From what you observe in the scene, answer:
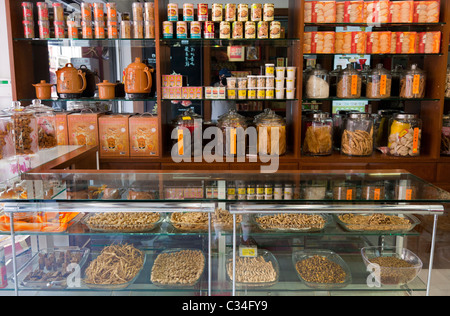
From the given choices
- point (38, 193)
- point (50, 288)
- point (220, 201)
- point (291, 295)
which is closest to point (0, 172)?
point (38, 193)

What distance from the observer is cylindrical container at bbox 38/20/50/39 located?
3.20 meters

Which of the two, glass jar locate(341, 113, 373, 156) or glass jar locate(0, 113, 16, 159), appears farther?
glass jar locate(341, 113, 373, 156)

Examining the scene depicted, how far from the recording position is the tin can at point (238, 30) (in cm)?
315

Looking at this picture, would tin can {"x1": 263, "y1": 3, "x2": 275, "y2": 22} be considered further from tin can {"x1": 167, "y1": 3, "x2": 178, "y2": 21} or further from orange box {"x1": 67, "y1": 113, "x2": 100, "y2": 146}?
orange box {"x1": 67, "y1": 113, "x2": 100, "y2": 146}

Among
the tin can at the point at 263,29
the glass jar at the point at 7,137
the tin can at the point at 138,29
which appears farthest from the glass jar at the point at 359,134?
the glass jar at the point at 7,137

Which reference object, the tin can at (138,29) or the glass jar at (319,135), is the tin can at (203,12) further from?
the glass jar at (319,135)

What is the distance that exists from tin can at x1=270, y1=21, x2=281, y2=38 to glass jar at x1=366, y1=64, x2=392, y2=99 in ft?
2.66

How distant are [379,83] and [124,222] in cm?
238

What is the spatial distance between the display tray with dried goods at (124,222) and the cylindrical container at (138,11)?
1931 millimetres

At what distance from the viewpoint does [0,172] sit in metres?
1.95

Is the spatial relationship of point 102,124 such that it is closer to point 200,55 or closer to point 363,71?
point 200,55

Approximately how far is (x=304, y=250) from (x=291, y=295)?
0.25 metres

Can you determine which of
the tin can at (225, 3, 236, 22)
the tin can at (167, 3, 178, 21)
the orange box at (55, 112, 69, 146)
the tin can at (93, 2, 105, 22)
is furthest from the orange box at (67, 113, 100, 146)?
the tin can at (225, 3, 236, 22)

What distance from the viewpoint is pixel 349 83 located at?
10.6 feet
